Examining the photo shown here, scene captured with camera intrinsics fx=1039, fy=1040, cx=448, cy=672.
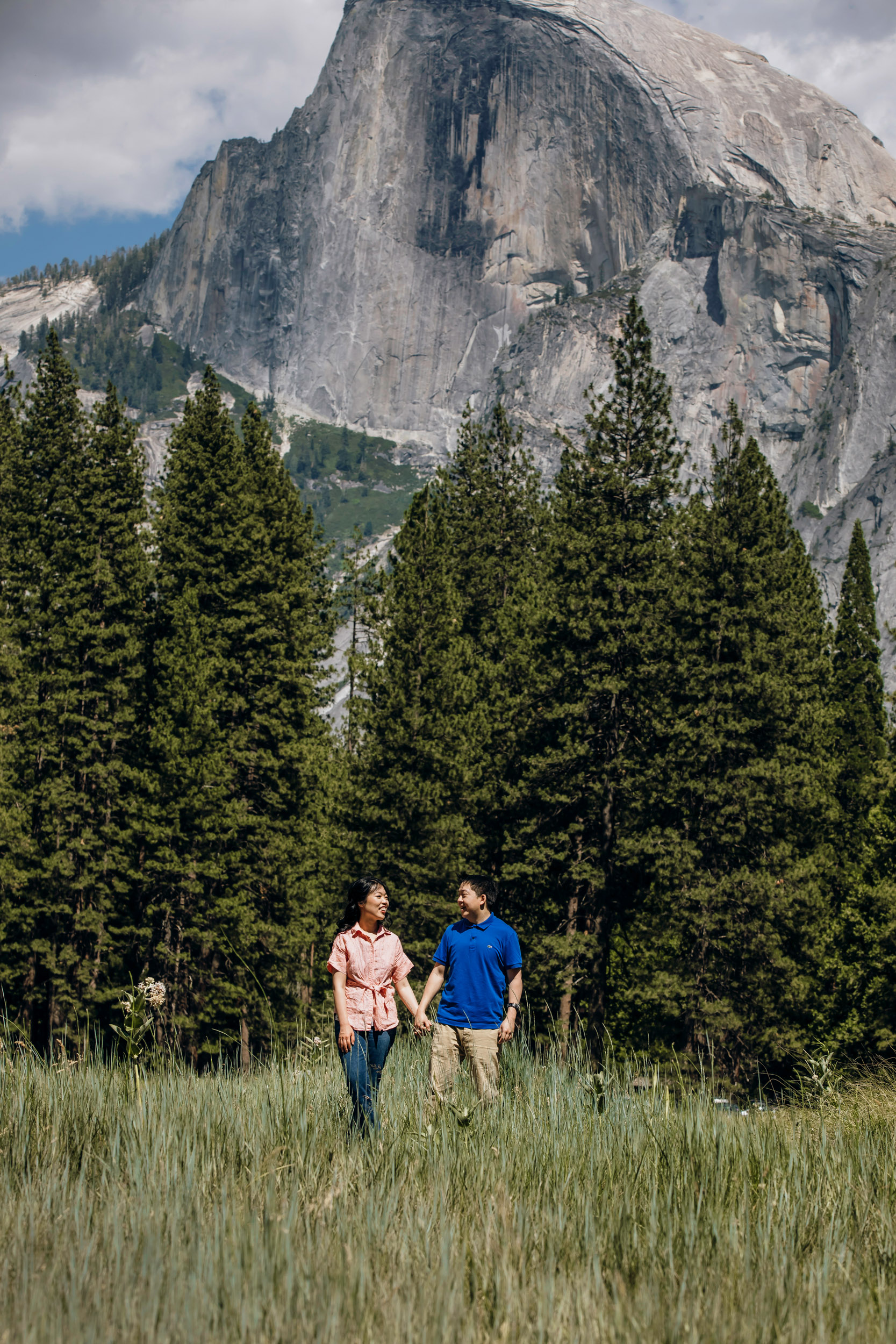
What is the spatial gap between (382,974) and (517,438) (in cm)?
3852

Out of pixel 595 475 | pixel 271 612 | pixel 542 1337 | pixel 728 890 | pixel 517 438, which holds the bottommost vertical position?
pixel 728 890

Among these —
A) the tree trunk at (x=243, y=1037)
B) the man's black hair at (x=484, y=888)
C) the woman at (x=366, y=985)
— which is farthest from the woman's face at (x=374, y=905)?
the tree trunk at (x=243, y=1037)

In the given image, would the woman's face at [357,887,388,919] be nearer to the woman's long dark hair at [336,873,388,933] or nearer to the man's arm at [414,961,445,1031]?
the woman's long dark hair at [336,873,388,933]

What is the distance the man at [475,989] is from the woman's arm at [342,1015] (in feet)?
2.24

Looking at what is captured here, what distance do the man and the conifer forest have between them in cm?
1801

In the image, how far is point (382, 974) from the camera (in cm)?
602

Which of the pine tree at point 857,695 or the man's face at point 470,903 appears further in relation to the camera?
the pine tree at point 857,695

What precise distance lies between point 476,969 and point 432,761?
21.6 meters

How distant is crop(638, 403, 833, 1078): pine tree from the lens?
24.4 m

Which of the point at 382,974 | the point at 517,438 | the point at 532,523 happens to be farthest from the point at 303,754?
the point at 382,974

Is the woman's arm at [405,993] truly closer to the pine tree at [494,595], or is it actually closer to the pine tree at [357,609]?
the pine tree at [494,595]

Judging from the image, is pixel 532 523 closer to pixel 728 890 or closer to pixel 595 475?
pixel 595 475

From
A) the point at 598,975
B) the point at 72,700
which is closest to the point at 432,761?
the point at 598,975

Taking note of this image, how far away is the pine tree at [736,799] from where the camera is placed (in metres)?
24.4
